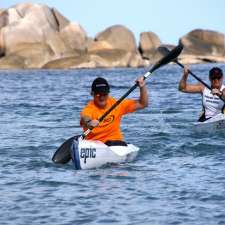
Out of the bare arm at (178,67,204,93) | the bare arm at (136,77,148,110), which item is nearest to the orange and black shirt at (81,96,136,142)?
the bare arm at (136,77,148,110)

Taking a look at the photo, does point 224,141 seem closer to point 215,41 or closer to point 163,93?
point 163,93

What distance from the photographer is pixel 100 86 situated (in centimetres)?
1132

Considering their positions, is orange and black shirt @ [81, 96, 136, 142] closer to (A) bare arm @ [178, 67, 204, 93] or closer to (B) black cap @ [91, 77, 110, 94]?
(B) black cap @ [91, 77, 110, 94]

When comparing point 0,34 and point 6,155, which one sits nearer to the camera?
point 6,155

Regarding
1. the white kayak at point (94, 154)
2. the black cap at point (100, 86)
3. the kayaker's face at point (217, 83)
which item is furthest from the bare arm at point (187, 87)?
the black cap at point (100, 86)

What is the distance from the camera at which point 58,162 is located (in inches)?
487

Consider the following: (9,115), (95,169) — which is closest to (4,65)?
(9,115)

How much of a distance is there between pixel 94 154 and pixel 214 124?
437cm

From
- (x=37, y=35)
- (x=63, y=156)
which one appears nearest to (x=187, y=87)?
(x=63, y=156)

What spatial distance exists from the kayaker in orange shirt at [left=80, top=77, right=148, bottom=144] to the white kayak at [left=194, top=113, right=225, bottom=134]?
377 cm

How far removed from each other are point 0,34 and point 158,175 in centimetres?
7371

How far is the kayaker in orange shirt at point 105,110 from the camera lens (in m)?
11.5

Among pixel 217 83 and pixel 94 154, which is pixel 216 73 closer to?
pixel 217 83

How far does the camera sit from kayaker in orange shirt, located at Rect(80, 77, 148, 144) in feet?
37.9
